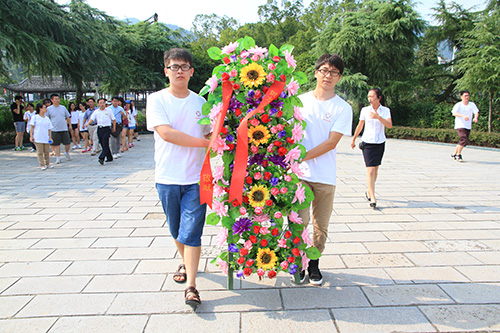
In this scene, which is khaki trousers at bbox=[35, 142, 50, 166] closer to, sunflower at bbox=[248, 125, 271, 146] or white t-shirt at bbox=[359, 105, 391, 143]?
white t-shirt at bbox=[359, 105, 391, 143]

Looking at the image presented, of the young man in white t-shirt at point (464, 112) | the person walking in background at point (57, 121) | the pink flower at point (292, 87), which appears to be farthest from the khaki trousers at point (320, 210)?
the person walking in background at point (57, 121)

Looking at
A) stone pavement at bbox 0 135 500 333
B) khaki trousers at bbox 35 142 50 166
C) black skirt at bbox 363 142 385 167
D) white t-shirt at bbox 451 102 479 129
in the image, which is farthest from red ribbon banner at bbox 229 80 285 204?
white t-shirt at bbox 451 102 479 129

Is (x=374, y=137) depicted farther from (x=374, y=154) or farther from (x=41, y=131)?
(x=41, y=131)

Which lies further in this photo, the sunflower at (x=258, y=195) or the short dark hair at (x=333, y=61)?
the short dark hair at (x=333, y=61)

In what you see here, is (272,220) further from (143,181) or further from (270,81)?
(143,181)

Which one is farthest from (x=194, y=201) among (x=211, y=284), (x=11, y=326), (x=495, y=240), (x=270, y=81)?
(x=495, y=240)

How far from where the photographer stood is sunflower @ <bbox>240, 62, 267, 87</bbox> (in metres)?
2.47

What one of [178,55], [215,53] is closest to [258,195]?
[215,53]

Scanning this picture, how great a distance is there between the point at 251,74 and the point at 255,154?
0.58 meters

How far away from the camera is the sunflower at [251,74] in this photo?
2.47 meters

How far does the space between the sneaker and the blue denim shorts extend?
100 cm

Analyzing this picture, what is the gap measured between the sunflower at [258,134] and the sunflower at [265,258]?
814 mm

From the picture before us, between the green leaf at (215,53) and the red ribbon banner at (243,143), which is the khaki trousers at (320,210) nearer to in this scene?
the red ribbon banner at (243,143)

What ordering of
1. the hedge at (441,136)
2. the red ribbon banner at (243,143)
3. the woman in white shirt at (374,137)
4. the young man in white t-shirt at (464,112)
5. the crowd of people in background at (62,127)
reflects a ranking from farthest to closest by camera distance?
1. the hedge at (441,136)
2. the young man in white t-shirt at (464,112)
3. the crowd of people in background at (62,127)
4. the woman in white shirt at (374,137)
5. the red ribbon banner at (243,143)
